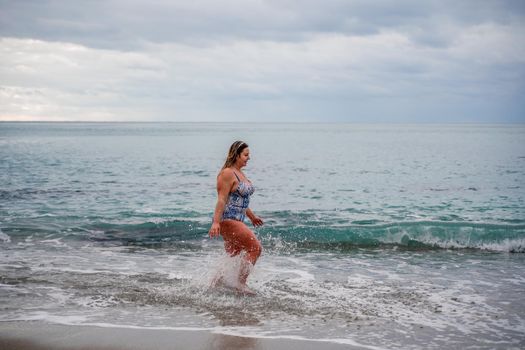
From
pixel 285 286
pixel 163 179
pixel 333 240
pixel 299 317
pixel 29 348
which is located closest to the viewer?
pixel 29 348

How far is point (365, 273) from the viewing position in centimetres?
969

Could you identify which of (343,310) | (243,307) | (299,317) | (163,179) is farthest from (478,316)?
(163,179)

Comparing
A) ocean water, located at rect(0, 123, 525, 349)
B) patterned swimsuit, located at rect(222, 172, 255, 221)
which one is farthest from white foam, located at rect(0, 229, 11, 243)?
patterned swimsuit, located at rect(222, 172, 255, 221)

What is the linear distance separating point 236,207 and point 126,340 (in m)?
2.46

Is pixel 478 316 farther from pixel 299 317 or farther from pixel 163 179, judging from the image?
pixel 163 179

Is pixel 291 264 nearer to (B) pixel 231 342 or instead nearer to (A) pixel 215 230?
(A) pixel 215 230

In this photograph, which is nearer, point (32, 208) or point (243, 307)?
point (243, 307)

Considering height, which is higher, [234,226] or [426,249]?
[234,226]

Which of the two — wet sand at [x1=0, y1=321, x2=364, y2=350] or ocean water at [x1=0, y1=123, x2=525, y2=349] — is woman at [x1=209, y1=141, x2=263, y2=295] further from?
wet sand at [x1=0, y1=321, x2=364, y2=350]

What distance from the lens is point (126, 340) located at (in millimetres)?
5844

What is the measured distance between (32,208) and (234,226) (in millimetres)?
12587

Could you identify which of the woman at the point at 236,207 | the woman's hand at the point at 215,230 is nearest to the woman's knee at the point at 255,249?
the woman at the point at 236,207

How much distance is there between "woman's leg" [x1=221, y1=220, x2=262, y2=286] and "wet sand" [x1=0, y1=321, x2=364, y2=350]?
5.48ft

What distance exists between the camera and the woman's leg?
7598mm
